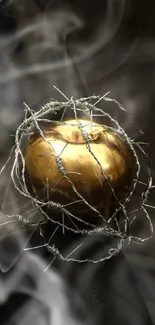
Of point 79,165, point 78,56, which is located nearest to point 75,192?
point 79,165

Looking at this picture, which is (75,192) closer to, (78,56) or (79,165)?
(79,165)

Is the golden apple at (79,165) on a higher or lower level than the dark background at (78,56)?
lower

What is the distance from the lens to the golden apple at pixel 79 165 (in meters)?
0.64

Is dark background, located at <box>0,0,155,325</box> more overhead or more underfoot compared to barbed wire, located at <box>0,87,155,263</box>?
more overhead

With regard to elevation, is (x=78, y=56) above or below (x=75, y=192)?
above

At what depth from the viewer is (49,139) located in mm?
652

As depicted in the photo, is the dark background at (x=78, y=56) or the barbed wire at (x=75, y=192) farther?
the dark background at (x=78, y=56)

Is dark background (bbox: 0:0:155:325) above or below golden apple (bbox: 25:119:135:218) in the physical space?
above

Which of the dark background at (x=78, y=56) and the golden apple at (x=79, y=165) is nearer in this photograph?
the golden apple at (x=79, y=165)

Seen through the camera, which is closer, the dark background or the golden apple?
the golden apple

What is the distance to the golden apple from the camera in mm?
637

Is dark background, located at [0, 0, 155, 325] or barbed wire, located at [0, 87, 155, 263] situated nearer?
barbed wire, located at [0, 87, 155, 263]

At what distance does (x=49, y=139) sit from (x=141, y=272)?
171mm

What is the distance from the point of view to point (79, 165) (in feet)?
2.09
